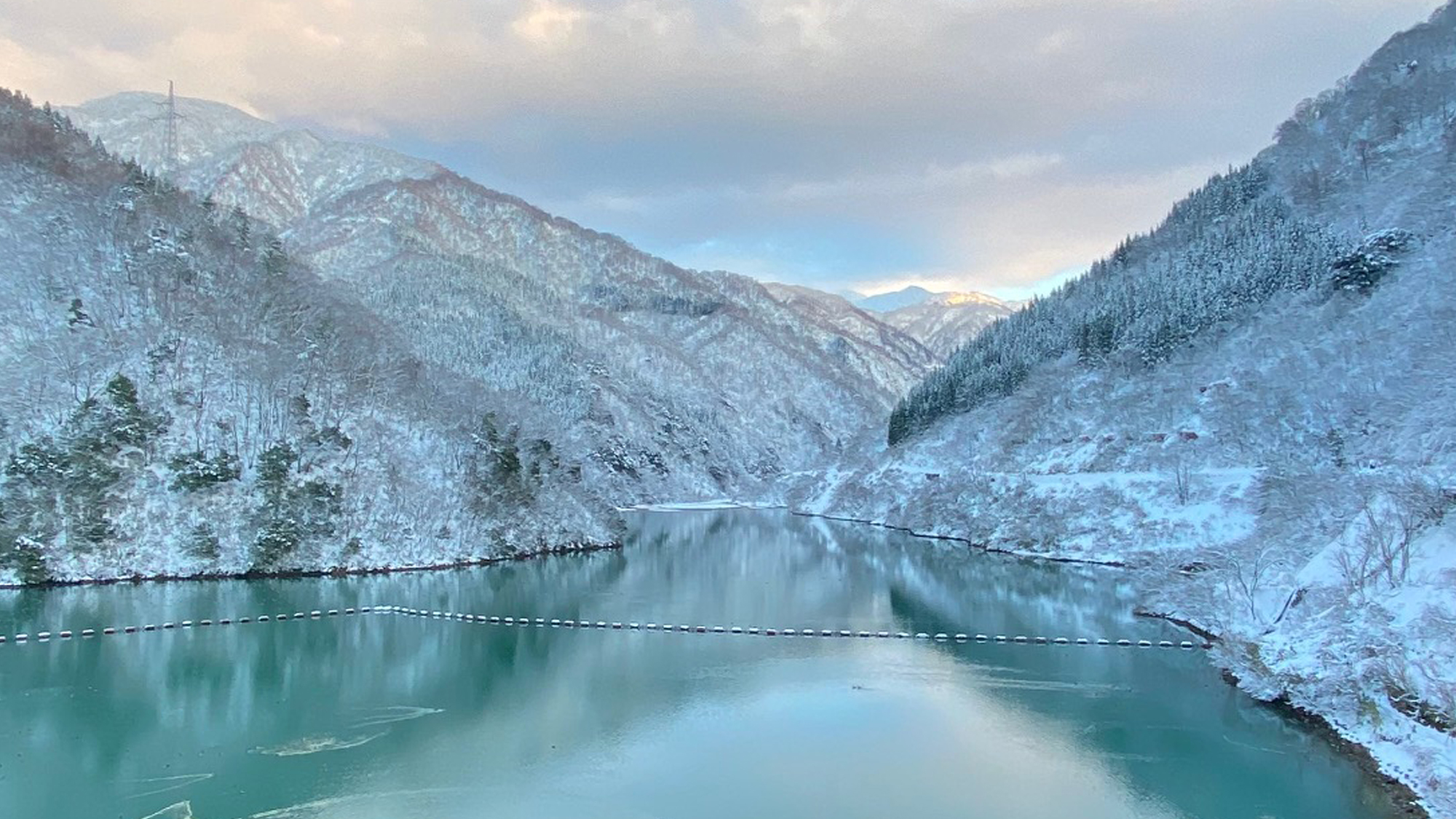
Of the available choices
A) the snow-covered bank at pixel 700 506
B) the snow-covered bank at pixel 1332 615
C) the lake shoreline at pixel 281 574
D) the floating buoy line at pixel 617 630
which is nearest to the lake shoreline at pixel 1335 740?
the snow-covered bank at pixel 1332 615

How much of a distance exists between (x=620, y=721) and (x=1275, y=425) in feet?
235

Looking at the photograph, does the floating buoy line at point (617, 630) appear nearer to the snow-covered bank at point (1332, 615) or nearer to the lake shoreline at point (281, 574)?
the snow-covered bank at point (1332, 615)

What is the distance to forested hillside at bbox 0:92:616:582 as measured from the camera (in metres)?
62.7

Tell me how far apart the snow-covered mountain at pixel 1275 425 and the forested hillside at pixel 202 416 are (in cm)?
5155

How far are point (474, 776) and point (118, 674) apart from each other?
21.1 meters

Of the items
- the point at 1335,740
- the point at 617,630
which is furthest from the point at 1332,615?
the point at 617,630

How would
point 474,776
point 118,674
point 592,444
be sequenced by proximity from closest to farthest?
point 474,776
point 118,674
point 592,444

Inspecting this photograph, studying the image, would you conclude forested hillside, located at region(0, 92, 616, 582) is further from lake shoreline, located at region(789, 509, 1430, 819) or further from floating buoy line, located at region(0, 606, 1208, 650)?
lake shoreline, located at region(789, 509, 1430, 819)

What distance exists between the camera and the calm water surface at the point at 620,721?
2527cm

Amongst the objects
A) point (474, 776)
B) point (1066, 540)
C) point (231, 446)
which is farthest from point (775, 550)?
point (474, 776)


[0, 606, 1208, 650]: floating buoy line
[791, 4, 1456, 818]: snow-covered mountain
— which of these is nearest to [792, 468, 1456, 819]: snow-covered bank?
[791, 4, 1456, 818]: snow-covered mountain

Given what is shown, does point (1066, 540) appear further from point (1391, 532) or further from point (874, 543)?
point (1391, 532)

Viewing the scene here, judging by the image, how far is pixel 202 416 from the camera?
70.0 meters

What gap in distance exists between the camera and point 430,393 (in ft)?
298
